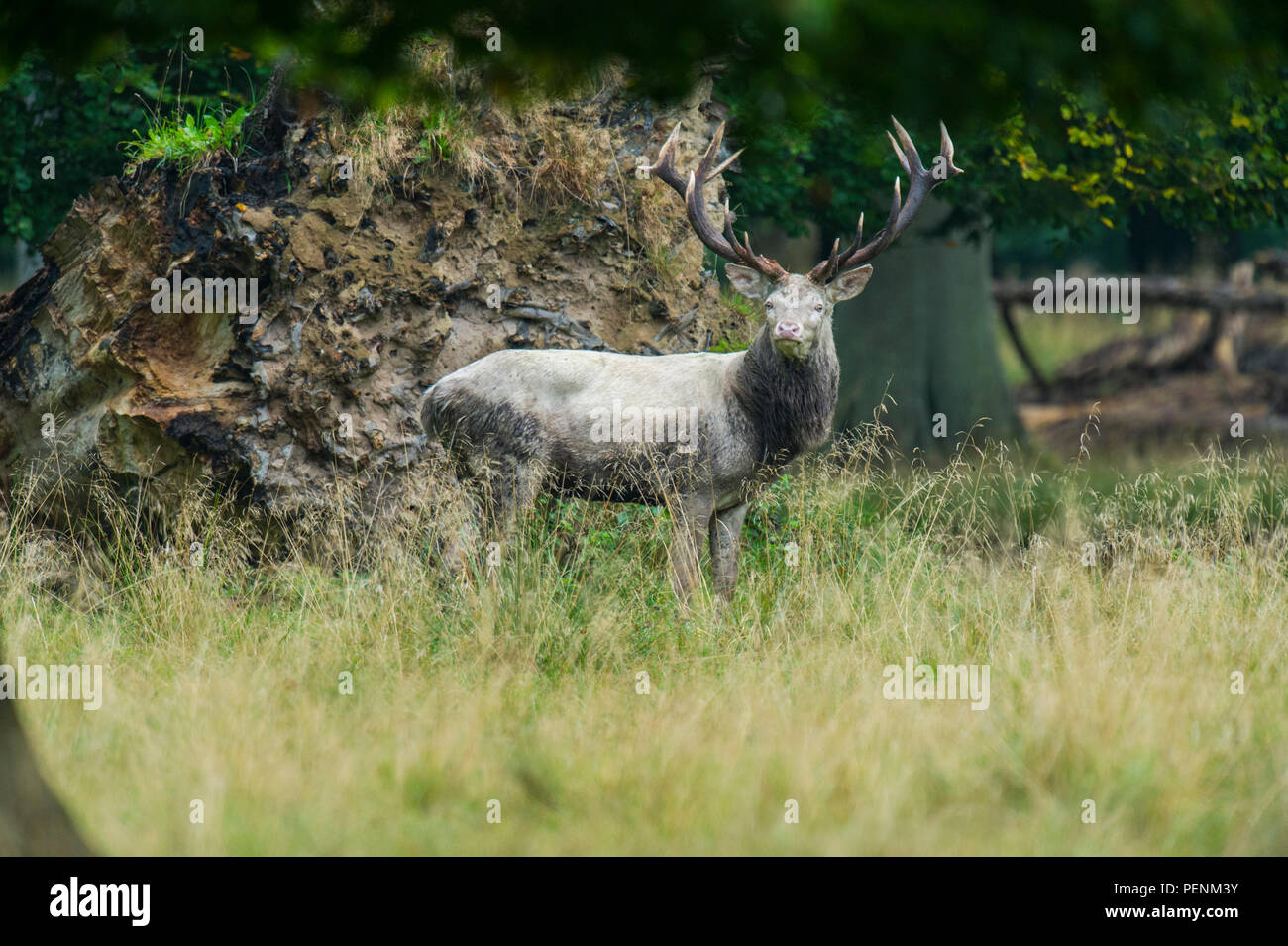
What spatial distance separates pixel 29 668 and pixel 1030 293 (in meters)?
16.4

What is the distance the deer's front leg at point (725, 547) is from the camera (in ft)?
23.0

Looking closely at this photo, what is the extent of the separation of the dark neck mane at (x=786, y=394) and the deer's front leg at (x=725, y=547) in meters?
0.41

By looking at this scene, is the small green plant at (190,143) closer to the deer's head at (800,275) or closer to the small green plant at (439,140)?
the small green plant at (439,140)

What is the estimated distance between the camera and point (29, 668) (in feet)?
19.5

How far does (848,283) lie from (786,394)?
653mm

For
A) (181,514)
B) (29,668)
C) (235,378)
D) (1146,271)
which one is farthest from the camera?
(1146,271)

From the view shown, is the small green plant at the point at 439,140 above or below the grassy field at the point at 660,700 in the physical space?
above

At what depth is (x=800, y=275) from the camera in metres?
6.44

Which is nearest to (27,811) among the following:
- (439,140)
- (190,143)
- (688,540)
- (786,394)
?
(688,540)

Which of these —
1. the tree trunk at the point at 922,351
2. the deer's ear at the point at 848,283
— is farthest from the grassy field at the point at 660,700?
the tree trunk at the point at 922,351

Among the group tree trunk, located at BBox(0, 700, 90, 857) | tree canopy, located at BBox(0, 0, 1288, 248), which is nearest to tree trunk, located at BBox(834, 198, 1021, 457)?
tree canopy, located at BBox(0, 0, 1288, 248)

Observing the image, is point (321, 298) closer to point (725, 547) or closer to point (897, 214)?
point (725, 547)
